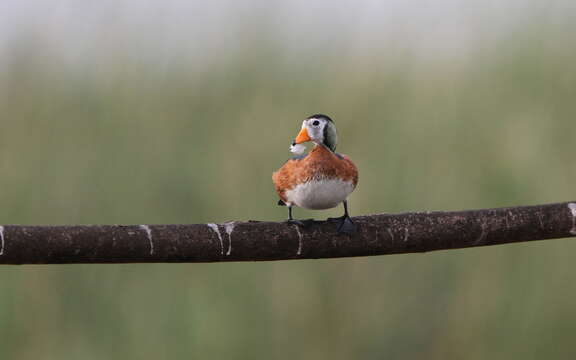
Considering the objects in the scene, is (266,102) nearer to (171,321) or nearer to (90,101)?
(90,101)

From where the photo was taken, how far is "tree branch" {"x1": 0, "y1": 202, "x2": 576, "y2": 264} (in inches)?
40.6

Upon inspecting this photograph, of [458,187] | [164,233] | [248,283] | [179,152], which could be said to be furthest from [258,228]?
[458,187]

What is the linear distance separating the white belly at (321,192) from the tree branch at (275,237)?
0.04 m

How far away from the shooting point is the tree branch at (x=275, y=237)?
1032mm

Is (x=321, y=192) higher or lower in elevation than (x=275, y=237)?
higher

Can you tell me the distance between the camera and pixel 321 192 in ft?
4.20

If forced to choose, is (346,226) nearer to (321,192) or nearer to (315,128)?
(321,192)

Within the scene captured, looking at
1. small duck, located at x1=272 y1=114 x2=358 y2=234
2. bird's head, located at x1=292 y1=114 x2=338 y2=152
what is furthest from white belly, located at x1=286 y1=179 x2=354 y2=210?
bird's head, located at x1=292 y1=114 x2=338 y2=152

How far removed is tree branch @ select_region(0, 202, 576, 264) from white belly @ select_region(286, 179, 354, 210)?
42mm

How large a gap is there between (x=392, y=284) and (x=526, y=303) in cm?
34

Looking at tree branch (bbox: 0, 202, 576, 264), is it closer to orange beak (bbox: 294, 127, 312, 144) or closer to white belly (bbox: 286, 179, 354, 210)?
white belly (bbox: 286, 179, 354, 210)

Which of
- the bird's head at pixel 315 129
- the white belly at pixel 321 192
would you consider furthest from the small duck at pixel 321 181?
the bird's head at pixel 315 129

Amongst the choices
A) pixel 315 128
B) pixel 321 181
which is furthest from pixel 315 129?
pixel 321 181

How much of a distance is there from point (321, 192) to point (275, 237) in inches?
5.7
